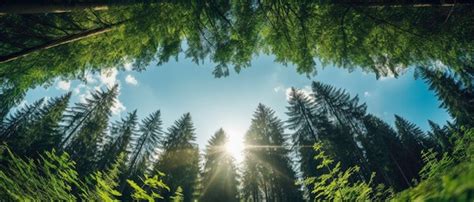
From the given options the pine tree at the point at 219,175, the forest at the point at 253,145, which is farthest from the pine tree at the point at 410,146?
the pine tree at the point at 219,175

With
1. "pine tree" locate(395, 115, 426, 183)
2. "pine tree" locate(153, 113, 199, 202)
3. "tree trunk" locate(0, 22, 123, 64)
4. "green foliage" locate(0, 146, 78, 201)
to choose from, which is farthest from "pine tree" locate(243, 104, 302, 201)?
"green foliage" locate(0, 146, 78, 201)

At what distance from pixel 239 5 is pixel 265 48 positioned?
6.90 feet

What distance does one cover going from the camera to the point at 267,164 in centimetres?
3653

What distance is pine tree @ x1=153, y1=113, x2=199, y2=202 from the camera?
32625mm

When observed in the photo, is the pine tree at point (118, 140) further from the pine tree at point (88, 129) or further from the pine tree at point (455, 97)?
the pine tree at point (455, 97)

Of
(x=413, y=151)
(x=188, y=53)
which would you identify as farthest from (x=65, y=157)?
(x=413, y=151)

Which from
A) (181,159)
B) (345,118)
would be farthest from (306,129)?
(181,159)

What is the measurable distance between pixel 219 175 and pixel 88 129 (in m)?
18.3

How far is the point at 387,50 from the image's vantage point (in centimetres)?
673

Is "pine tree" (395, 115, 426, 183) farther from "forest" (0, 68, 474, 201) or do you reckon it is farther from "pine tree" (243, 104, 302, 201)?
"pine tree" (243, 104, 302, 201)

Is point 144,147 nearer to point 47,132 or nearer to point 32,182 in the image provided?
point 47,132

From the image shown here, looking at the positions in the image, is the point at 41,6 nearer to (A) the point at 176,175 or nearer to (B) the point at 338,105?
(A) the point at 176,175

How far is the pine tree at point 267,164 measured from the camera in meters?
35.3

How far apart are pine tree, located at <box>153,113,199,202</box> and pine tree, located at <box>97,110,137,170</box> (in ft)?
18.7
